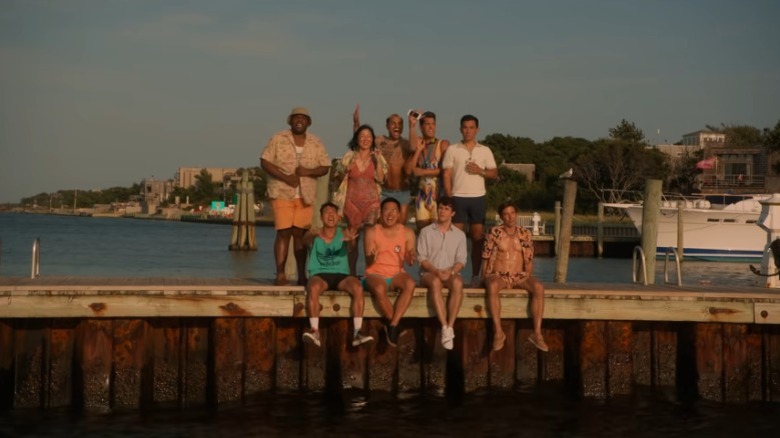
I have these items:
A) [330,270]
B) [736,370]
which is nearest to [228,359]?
[330,270]

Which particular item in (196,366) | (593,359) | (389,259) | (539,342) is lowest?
(196,366)

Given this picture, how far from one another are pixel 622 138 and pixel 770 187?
Answer: 31892mm

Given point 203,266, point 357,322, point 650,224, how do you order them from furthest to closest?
point 203,266
point 650,224
point 357,322

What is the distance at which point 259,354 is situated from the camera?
472 inches

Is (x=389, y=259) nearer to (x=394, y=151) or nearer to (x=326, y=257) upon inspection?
(x=326, y=257)

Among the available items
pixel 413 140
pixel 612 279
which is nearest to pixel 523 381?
pixel 413 140

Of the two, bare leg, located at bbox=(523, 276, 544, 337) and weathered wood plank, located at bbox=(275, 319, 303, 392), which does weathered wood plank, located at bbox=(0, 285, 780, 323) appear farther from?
weathered wood plank, located at bbox=(275, 319, 303, 392)

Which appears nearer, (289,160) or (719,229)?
(289,160)

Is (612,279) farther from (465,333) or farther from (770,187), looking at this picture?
(465,333)

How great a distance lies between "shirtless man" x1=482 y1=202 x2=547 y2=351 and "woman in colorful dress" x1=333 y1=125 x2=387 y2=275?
1.38 metres

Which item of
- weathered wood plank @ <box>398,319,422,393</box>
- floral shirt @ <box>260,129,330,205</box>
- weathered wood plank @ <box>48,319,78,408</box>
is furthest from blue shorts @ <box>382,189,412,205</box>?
weathered wood plank @ <box>48,319,78,408</box>

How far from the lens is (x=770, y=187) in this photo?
57.1 metres

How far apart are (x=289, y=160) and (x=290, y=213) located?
0.60 meters

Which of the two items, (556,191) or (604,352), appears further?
(556,191)
